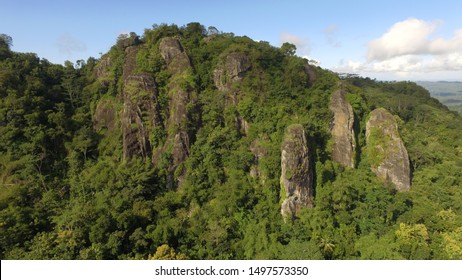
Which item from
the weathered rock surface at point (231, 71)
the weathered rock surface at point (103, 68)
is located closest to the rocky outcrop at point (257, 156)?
the weathered rock surface at point (231, 71)

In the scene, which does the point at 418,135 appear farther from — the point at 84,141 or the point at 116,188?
the point at 84,141

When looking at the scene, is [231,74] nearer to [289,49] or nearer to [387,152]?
[289,49]

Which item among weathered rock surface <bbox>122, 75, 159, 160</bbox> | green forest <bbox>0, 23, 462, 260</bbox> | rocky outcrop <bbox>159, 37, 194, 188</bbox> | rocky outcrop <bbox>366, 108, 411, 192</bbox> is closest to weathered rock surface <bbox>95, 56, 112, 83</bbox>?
green forest <bbox>0, 23, 462, 260</bbox>

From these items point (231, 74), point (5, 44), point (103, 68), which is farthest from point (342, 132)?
point (5, 44)

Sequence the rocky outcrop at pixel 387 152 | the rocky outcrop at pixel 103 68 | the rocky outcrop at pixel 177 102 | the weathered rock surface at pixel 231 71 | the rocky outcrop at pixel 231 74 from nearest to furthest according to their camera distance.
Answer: the rocky outcrop at pixel 387 152 < the rocky outcrop at pixel 177 102 < the rocky outcrop at pixel 231 74 < the weathered rock surface at pixel 231 71 < the rocky outcrop at pixel 103 68

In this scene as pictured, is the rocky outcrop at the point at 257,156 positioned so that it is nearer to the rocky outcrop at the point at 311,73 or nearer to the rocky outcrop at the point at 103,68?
the rocky outcrop at the point at 311,73

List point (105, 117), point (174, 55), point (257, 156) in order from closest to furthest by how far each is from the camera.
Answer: point (257, 156) → point (105, 117) → point (174, 55)
